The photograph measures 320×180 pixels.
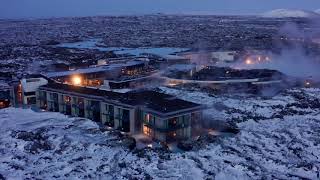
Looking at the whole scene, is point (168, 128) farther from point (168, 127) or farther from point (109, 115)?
point (109, 115)

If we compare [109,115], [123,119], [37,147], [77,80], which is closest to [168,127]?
[123,119]

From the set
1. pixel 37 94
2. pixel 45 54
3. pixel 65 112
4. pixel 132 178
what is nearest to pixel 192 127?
pixel 132 178

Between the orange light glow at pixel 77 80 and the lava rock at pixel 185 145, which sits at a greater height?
the orange light glow at pixel 77 80

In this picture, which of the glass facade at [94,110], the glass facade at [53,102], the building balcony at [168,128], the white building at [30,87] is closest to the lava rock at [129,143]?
the building balcony at [168,128]

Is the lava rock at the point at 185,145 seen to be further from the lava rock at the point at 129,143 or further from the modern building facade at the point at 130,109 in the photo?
the lava rock at the point at 129,143

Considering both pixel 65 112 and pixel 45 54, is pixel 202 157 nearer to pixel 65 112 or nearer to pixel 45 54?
pixel 65 112

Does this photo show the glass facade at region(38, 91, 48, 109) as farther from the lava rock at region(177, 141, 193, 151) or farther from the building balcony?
the lava rock at region(177, 141, 193, 151)
